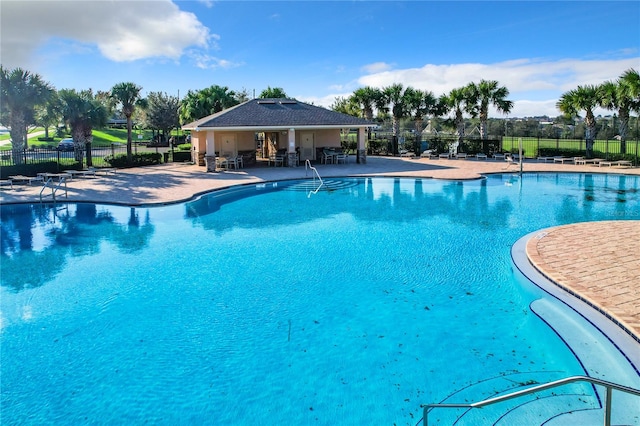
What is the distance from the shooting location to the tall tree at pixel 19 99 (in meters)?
22.3

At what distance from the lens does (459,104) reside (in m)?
33.9

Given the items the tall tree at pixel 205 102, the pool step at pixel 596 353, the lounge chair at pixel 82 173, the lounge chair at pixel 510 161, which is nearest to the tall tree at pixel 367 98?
the tall tree at pixel 205 102

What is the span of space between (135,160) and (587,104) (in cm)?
2966

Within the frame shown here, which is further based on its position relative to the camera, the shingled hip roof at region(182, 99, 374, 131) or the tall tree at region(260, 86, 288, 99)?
the tall tree at region(260, 86, 288, 99)

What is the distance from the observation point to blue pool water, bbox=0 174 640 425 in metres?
5.61

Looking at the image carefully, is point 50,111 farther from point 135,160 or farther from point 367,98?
point 367,98

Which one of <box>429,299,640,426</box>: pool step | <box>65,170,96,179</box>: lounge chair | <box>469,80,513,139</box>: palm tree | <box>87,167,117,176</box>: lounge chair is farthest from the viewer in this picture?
<box>469,80,513,139</box>: palm tree

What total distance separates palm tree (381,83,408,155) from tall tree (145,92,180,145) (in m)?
26.4

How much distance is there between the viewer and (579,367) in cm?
605

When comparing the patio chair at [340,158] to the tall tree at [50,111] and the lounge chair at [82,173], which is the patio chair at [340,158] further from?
the tall tree at [50,111]

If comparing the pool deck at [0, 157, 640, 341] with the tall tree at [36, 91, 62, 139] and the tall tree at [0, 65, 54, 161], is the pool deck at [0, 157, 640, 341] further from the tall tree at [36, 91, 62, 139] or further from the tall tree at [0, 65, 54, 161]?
the tall tree at [36, 91, 62, 139]

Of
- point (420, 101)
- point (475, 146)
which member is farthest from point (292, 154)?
point (475, 146)

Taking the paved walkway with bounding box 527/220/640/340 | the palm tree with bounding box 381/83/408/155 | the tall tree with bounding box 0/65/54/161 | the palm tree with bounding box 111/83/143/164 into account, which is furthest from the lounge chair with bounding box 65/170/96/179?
the paved walkway with bounding box 527/220/640/340

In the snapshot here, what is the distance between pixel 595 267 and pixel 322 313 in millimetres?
5803
